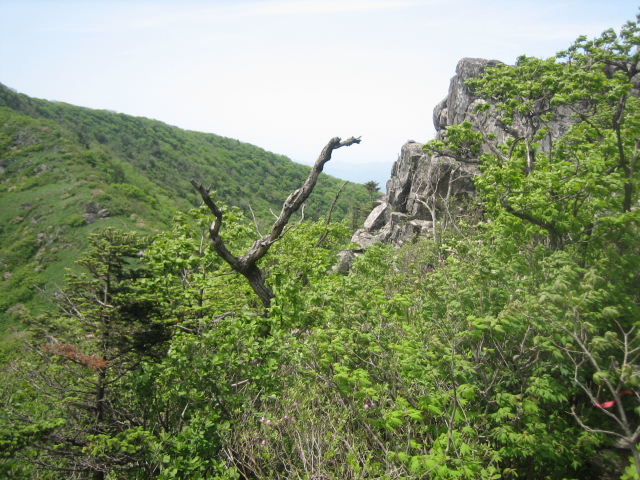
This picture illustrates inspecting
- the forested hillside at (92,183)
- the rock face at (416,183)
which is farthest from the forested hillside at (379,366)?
the rock face at (416,183)

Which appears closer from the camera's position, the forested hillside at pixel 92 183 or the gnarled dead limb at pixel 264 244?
the gnarled dead limb at pixel 264 244

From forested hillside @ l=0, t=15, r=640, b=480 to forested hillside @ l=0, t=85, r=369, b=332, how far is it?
17.0m

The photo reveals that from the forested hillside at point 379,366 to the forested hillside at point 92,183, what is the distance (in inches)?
671

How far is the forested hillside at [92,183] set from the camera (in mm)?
64750

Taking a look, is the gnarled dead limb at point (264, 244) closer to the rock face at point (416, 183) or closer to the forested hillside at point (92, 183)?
the forested hillside at point (92, 183)

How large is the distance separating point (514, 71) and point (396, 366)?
13.8 m

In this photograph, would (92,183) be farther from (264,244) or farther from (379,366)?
(379,366)

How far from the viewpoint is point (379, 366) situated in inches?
198

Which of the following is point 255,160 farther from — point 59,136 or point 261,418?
point 261,418

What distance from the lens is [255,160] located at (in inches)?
6245

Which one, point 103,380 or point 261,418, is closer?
point 261,418

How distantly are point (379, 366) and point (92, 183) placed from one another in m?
92.4

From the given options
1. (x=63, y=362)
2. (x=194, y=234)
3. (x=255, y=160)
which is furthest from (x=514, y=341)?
(x=255, y=160)

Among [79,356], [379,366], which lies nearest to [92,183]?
[79,356]
